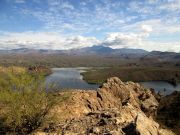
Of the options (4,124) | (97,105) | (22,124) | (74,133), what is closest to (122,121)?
(74,133)

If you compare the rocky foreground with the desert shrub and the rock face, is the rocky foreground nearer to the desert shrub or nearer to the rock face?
the desert shrub

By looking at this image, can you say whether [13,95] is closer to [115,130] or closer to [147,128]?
[115,130]

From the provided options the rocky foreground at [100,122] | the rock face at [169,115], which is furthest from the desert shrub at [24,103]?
the rock face at [169,115]

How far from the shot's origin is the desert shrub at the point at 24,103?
2770cm

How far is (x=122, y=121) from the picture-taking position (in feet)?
86.7

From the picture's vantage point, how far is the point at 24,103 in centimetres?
2828

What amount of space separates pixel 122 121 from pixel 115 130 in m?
3.23

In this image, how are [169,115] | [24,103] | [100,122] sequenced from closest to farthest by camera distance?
[100,122], [24,103], [169,115]

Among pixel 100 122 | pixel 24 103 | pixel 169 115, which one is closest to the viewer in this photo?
pixel 100 122

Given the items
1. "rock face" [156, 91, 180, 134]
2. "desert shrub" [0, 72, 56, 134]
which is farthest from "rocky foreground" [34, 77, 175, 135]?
"rock face" [156, 91, 180, 134]

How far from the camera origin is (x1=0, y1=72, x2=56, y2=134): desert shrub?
27.7m

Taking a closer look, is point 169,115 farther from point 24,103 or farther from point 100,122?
point 24,103

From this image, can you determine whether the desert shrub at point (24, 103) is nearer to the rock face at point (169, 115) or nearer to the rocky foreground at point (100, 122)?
the rocky foreground at point (100, 122)

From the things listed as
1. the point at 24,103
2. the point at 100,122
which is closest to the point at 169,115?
the point at 100,122
